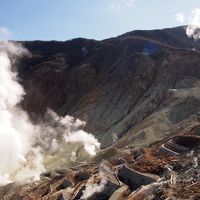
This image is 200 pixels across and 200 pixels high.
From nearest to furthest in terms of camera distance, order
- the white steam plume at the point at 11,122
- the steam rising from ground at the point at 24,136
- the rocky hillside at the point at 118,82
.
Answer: the steam rising from ground at the point at 24,136 < the white steam plume at the point at 11,122 < the rocky hillside at the point at 118,82

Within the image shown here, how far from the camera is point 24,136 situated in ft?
266

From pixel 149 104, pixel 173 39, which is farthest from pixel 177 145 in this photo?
→ pixel 173 39

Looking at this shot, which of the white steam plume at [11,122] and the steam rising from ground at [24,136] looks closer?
the steam rising from ground at [24,136]

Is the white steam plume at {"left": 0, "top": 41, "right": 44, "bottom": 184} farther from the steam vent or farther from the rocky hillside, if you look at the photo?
the rocky hillside

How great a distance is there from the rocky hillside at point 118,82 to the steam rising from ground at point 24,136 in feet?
7.98

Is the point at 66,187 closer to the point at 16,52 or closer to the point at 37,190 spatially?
the point at 37,190

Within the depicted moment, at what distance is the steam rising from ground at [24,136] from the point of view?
6594 centimetres

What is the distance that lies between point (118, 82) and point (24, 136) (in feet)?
69.2

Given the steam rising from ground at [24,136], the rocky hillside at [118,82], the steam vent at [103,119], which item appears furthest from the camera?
the rocky hillside at [118,82]

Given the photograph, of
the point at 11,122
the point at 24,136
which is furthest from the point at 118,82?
the point at 11,122

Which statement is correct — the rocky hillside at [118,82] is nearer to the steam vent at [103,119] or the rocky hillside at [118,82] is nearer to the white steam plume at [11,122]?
the steam vent at [103,119]

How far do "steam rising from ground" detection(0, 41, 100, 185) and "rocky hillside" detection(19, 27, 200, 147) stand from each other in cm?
243

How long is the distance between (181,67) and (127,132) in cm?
2218

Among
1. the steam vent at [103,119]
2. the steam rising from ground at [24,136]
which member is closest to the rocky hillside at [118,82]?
the steam vent at [103,119]
